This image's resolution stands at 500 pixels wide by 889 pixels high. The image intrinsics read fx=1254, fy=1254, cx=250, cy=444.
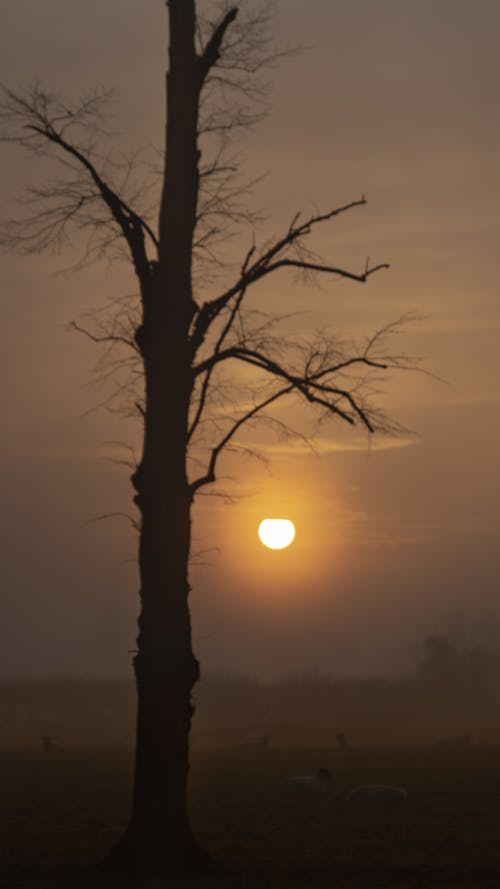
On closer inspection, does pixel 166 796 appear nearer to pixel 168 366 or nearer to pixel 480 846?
pixel 480 846

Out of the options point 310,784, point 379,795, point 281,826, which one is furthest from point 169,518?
point 310,784

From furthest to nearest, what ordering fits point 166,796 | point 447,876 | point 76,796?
point 76,796 → point 166,796 → point 447,876

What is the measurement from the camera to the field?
46.3 ft

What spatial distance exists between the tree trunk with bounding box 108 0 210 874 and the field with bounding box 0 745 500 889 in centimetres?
92

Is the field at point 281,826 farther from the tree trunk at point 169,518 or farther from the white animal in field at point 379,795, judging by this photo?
the tree trunk at point 169,518

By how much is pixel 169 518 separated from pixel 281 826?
19.4 ft

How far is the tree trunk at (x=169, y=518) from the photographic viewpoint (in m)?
15.1

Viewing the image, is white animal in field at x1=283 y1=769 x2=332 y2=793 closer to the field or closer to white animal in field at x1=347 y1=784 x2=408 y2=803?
the field

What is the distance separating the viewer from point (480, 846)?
16.3 m

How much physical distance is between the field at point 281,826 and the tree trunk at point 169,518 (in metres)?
0.92

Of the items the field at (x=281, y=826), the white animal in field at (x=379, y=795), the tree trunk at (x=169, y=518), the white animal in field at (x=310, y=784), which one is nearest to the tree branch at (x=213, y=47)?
the tree trunk at (x=169, y=518)

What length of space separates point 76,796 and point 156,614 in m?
9.46

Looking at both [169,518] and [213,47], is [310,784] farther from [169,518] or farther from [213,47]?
[213,47]

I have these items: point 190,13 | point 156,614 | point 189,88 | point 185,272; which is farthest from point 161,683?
point 190,13
